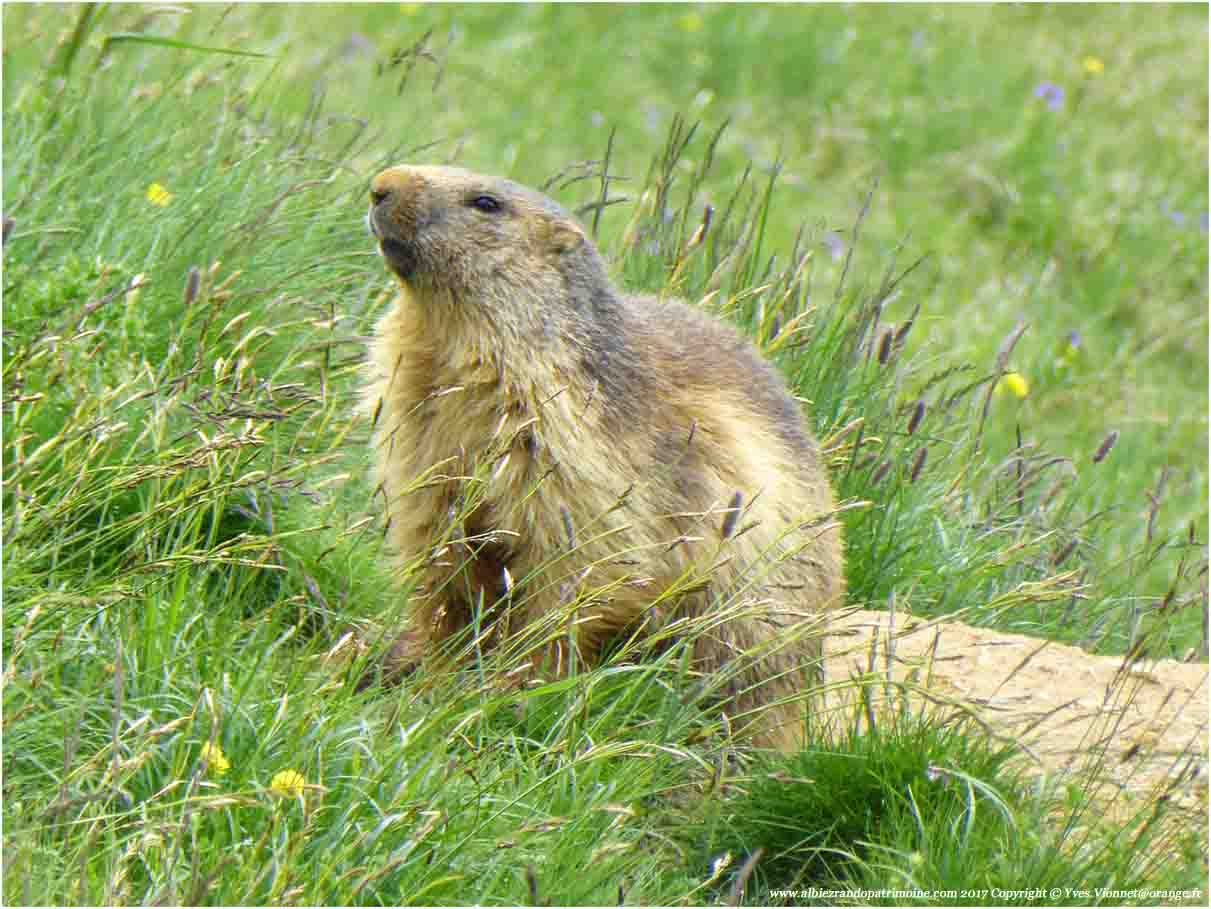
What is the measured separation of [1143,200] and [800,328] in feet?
18.8

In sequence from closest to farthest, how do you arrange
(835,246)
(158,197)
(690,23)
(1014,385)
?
1. (158,197)
2. (1014,385)
3. (835,246)
4. (690,23)

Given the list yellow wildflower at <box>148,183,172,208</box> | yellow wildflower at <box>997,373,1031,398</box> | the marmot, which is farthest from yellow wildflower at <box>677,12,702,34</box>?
the marmot

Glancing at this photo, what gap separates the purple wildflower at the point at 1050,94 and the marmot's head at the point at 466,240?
644 cm

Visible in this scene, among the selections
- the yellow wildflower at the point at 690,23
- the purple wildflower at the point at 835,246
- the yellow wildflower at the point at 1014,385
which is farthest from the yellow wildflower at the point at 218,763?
the yellow wildflower at the point at 690,23

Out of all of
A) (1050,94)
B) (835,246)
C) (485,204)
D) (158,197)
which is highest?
(485,204)

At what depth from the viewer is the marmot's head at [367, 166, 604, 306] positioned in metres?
4.05

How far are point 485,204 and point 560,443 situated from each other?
683 millimetres

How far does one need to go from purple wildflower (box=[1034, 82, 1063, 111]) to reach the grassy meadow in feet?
3.84

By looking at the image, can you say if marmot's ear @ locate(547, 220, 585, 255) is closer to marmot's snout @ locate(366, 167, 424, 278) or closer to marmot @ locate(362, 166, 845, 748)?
marmot @ locate(362, 166, 845, 748)

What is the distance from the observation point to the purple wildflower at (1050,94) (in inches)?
386

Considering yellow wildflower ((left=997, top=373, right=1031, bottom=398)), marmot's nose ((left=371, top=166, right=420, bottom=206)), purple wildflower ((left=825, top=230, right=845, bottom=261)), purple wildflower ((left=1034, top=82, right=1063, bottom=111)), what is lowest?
yellow wildflower ((left=997, top=373, right=1031, bottom=398))

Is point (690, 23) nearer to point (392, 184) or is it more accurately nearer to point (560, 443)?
point (392, 184)

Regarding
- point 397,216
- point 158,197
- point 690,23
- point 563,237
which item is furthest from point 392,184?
point 690,23

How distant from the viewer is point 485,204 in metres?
4.14
